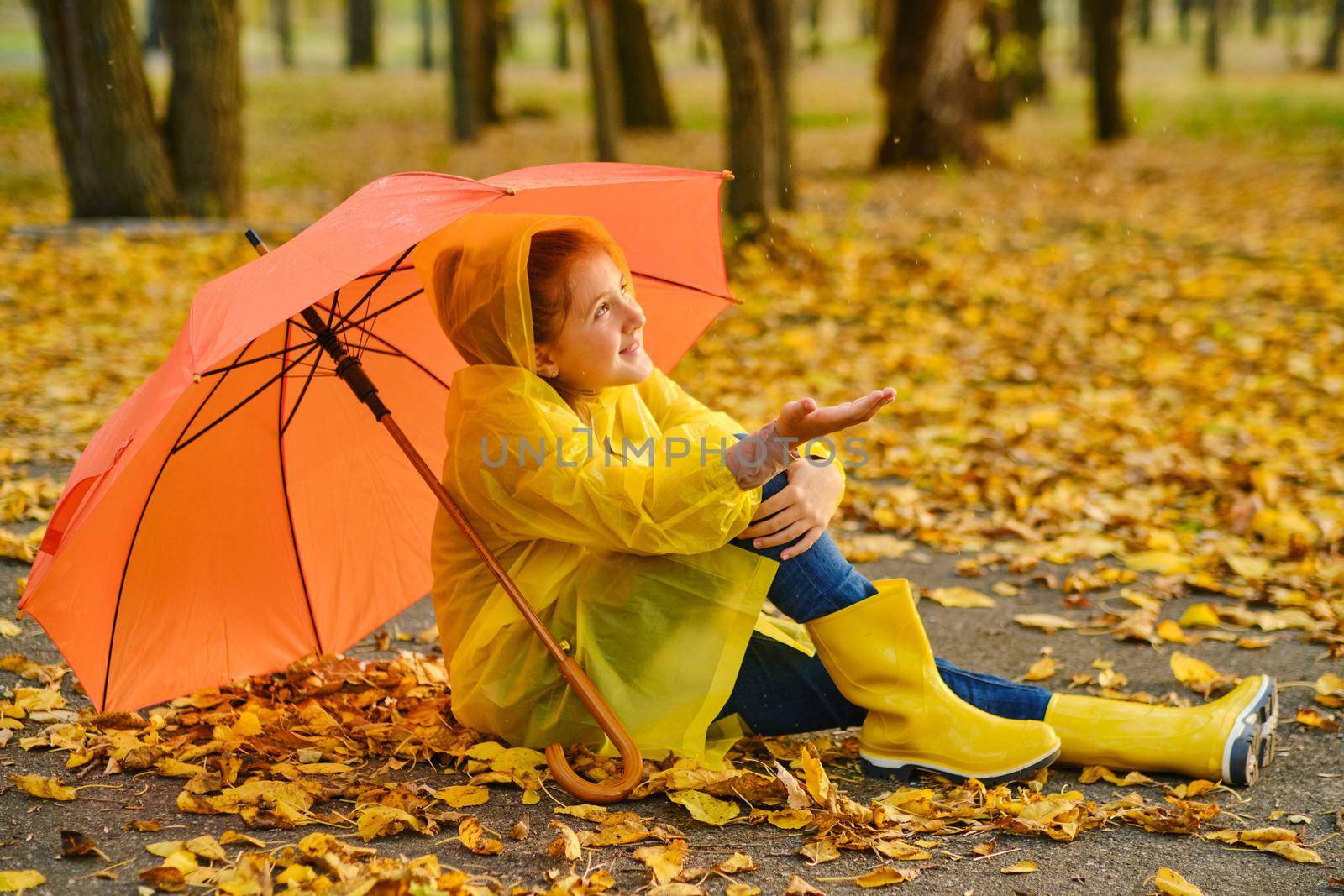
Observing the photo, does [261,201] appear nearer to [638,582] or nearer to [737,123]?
[737,123]

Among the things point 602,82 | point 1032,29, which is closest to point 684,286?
point 602,82

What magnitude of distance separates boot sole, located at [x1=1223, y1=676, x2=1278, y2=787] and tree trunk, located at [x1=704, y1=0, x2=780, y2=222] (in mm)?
5990

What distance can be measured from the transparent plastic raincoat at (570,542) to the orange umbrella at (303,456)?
0.15m

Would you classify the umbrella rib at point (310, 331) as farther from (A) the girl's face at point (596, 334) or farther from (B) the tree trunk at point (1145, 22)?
(B) the tree trunk at point (1145, 22)

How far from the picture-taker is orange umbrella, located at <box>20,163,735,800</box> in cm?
223

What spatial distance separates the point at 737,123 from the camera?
27.7 ft

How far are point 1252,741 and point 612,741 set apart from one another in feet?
4.15

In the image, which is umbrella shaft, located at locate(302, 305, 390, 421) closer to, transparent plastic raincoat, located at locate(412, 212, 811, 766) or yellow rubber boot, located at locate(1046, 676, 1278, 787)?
transparent plastic raincoat, located at locate(412, 212, 811, 766)

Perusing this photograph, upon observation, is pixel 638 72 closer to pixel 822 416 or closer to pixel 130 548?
pixel 130 548

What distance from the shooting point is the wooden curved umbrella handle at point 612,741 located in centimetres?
243

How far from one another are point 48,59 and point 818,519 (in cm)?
800

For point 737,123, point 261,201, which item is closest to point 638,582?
point 737,123

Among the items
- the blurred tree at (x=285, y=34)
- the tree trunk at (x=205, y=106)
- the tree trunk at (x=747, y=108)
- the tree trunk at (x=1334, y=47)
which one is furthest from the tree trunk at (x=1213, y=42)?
the tree trunk at (x=205, y=106)

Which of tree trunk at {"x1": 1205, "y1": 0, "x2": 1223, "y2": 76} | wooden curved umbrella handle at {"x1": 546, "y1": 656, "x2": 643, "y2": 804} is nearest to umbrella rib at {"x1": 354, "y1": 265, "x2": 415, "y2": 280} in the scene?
wooden curved umbrella handle at {"x1": 546, "y1": 656, "x2": 643, "y2": 804}
